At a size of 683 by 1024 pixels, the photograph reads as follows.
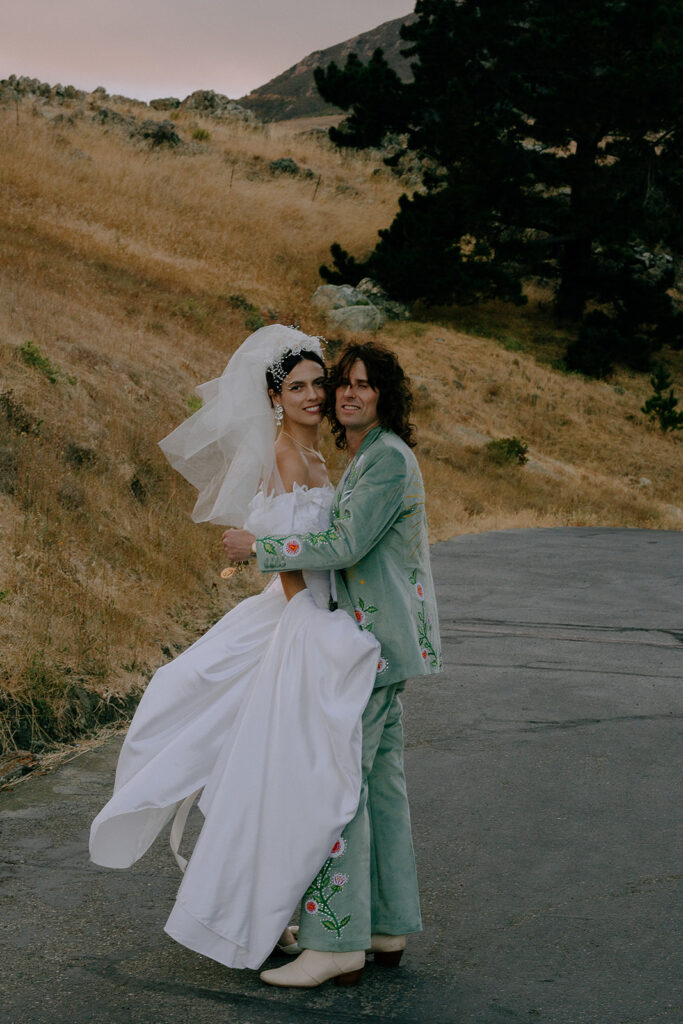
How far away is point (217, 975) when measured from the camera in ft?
12.0

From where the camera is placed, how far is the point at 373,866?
371 cm

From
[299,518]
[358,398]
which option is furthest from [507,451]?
[299,518]

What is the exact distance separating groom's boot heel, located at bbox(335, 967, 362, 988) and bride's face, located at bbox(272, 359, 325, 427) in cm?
196

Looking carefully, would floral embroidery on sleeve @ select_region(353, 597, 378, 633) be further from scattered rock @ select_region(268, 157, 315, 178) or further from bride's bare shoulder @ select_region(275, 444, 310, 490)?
scattered rock @ select_region(268, 157, 315, 178)

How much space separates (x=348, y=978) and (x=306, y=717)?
0.87m

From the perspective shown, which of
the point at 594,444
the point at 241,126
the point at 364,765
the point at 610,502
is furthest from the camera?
the point at 241,126

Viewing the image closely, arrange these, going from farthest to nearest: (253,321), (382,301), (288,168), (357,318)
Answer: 1. (288,168)
2. (382,301)
3. (357,318)
4. (253,321)

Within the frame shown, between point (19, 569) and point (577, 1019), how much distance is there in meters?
5.42

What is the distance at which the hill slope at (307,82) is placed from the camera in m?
121

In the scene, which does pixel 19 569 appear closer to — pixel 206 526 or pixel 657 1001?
pixel 206 526

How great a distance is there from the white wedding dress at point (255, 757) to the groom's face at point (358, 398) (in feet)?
1.00

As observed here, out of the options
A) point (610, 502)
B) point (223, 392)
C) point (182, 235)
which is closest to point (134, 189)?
point (182, 235)

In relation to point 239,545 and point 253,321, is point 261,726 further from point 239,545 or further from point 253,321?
point 253,321

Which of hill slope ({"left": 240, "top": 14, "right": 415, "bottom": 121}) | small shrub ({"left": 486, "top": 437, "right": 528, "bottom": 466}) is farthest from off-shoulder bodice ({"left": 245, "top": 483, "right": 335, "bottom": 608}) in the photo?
hill slope ({"left": 240, "top": 14, "right": 415, "bottom": 121})
